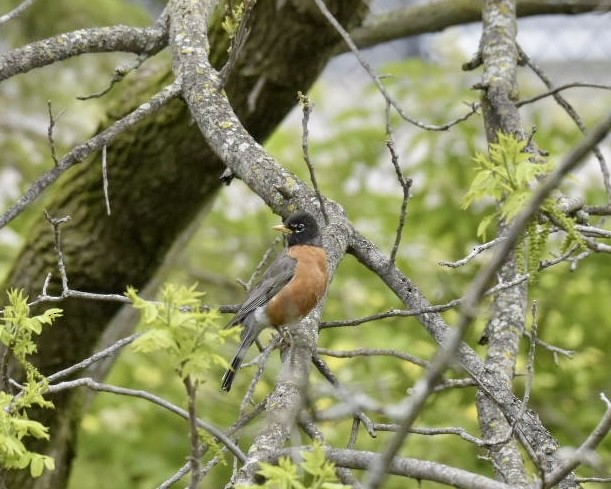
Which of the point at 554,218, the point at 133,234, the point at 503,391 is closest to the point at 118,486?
the point at 133,234

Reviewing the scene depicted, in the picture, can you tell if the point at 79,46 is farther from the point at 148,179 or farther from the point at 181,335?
the point at 181,335

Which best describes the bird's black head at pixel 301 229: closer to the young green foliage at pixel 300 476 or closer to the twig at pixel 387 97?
the twig at pixel 387 97

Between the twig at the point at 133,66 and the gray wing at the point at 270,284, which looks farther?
the gray wing at the point at 270,284

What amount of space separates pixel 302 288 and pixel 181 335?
2.04 meters

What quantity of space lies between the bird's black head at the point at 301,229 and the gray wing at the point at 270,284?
0.57ft

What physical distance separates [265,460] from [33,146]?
21.2 ft

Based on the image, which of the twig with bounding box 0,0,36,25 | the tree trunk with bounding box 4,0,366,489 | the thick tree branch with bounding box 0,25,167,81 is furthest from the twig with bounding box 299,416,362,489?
the tree trunk with bounding box 4,0,366,489

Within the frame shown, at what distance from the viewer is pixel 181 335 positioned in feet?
7.65

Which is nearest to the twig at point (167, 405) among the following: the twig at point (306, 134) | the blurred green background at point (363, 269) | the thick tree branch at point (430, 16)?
the twig at point (306, 134)

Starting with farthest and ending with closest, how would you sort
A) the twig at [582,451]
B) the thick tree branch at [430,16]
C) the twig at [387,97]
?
the thick tree branch at [430,16] < the twig at [387,97] < the twig at [582,451]

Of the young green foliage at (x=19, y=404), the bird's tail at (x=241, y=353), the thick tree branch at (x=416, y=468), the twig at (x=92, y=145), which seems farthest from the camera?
the bird's tail at (x=241, y=353)

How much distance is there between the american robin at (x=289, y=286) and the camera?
419cm

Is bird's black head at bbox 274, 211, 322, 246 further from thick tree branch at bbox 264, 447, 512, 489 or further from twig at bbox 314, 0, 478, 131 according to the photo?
thick tree branch at bbox 264, 447, 512, 489

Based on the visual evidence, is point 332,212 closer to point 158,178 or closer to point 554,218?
point 554,218
